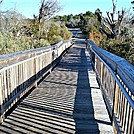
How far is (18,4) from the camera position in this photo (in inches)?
1121

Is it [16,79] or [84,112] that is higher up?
[16,79]

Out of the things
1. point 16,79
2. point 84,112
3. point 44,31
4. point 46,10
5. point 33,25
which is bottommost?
point 84,112

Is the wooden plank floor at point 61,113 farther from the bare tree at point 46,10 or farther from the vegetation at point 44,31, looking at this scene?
the bare tree at point 46,10

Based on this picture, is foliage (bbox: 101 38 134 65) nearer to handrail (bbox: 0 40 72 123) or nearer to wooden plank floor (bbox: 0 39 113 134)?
handrail (bbox: 0 40 72 123)

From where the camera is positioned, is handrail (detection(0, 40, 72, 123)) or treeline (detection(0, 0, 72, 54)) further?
treeline (detection(0, 0, 72, 54))

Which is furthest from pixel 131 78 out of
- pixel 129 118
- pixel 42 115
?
pixel 42 115

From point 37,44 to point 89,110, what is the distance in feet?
46.1

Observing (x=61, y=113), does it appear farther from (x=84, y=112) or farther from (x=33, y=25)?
(x=33, y=25)

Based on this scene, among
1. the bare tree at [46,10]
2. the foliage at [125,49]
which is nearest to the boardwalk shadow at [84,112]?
the foliage at [125,49]

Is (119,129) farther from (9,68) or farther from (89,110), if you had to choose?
(9,68)

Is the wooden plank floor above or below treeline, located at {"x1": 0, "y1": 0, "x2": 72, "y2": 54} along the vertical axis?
below

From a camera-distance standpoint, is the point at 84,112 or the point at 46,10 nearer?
the point at 84,112

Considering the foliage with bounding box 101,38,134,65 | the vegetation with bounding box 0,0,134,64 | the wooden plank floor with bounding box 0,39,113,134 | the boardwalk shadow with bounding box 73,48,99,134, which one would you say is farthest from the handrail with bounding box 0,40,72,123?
the foliage with bounding box 101,38,134,65

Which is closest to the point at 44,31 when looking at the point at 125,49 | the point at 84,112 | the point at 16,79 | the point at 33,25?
the point at 33,25
